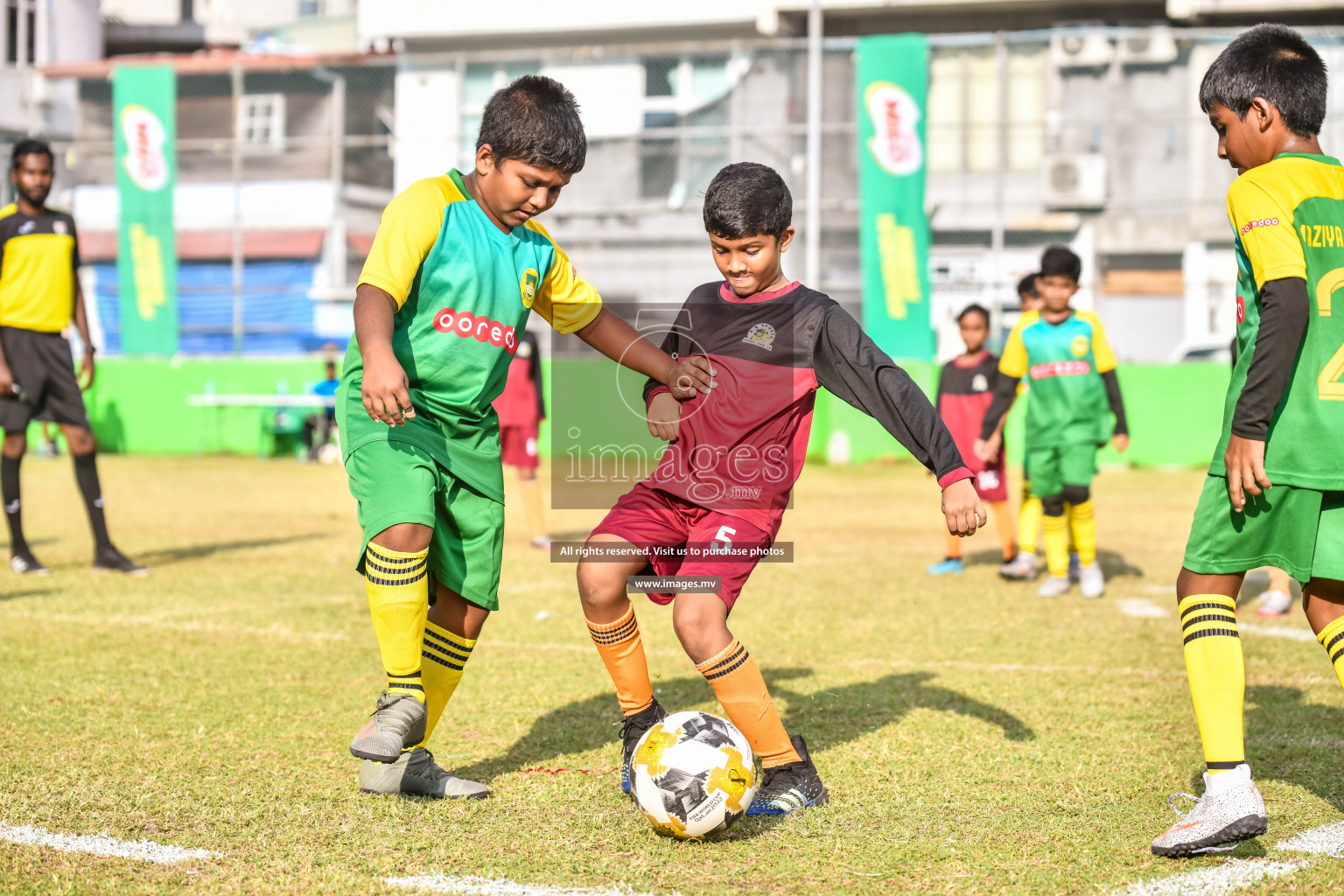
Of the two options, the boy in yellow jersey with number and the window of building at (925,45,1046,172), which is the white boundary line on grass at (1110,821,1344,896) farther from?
the window of building at (925,45,1046,172)

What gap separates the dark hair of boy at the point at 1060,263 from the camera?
7809 millimetres

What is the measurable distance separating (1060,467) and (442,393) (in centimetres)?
549

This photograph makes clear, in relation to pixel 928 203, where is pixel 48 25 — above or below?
above

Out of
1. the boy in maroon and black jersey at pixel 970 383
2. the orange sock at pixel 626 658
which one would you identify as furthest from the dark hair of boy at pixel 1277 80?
the boy in maroon and black jersey at pixel 970 383

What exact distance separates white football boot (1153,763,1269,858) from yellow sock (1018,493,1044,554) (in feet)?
A: 18.1

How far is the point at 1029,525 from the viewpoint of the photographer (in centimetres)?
877

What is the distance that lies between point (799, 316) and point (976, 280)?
1692 centimetres

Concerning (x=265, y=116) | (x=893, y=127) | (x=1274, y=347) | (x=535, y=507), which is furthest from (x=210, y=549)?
(x=265, y=116)

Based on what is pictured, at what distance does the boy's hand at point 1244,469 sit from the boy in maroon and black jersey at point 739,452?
0.72 metres

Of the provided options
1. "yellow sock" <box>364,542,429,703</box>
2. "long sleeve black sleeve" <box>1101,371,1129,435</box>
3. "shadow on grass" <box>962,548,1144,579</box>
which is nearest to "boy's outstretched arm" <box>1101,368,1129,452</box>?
"long sleeve black sleeve" <box>1101,371,1129,435</box>

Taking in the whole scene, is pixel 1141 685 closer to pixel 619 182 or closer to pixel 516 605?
pixel 516 605

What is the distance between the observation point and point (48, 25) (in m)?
35.8

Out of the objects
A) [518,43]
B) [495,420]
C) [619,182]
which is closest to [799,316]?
[495,420]

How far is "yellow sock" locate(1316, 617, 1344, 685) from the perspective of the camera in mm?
3314
